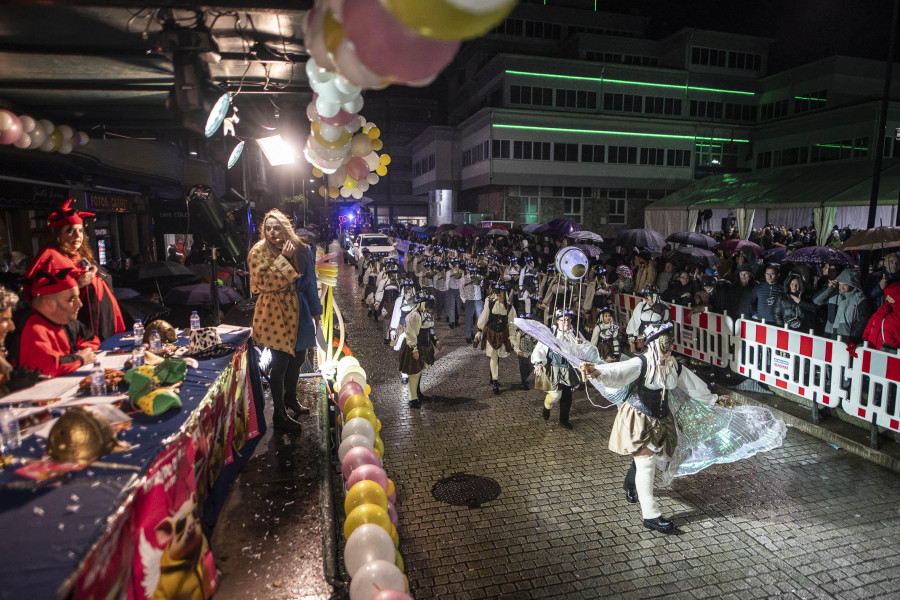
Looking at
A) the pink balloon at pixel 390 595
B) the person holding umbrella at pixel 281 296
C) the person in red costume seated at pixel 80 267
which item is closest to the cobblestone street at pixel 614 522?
the pink balloon at pixel 390 595

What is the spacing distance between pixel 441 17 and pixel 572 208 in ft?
118

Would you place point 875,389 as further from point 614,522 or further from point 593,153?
point 593,153

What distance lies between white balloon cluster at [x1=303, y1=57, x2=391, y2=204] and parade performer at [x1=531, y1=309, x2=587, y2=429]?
4.11 meters

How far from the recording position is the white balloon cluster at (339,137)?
5699 millimetres

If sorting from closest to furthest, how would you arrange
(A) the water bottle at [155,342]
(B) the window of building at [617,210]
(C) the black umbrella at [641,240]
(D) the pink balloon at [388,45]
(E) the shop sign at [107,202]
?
1. (D) the pink balloon at [388,45]
2. (A) the water bottle at [155,342]
3. (E) the shop sign at [107,202]
4. (C) the black umbrella at [641,240]
5. (B) the window of building at [617,210]

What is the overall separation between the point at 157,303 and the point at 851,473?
33.5ft

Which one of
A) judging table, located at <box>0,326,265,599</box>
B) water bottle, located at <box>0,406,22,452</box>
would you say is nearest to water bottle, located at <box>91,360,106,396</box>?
judging table, located at <box>0,326,265,599</box>

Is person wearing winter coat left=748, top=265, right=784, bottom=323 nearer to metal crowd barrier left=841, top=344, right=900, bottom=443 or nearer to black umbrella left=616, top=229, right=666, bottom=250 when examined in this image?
metal crowd barrier left=841, top=344, right=900, bottom=443

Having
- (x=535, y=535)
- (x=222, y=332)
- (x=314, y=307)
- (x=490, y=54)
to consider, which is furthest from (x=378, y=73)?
(x=490, y=54)

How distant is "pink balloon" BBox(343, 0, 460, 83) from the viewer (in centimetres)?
269

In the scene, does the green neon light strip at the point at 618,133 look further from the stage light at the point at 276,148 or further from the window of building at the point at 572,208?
the stage light at the point at 276,148

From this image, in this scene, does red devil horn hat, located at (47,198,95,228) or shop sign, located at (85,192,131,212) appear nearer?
red devil horn hat, located at (47,198,95,228)

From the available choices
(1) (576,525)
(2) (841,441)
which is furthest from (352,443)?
(2) (841,441)

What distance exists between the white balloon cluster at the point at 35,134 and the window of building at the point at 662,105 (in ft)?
115
